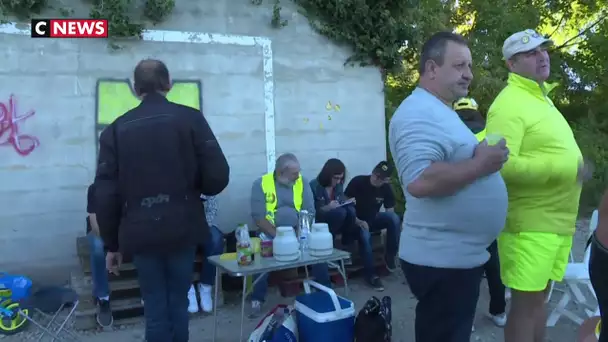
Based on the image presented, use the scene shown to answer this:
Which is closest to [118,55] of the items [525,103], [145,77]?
[145,77]

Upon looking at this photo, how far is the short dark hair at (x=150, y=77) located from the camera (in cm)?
291

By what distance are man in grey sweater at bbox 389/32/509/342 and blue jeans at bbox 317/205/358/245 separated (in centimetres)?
331

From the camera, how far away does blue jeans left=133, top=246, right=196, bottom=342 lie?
115 inches

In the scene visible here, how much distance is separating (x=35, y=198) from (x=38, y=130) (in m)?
0.62

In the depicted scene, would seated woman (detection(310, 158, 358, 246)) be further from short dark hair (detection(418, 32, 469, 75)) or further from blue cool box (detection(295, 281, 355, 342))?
short dark hair (detection(418, 32, 469, 75))

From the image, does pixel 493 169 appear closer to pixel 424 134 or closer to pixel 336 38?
pixel 424 134

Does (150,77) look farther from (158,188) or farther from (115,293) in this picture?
(115,293)

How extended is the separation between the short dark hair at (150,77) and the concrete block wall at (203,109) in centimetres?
286

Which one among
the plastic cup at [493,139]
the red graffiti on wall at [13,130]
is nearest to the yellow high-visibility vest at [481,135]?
the plastic cup at [493,139]

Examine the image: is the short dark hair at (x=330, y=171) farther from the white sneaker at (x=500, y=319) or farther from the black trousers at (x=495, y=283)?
the white sneaker at (x=500, y=319)

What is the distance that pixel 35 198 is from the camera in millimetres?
5340

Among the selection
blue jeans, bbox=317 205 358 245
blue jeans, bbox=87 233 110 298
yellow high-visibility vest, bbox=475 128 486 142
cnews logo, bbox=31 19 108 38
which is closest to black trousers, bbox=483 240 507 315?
yellow high-visibility vest, bbox=475 128 486 142

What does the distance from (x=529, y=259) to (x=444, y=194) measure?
0.97 metres

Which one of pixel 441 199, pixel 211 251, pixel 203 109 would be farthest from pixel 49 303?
pixel 441 199
